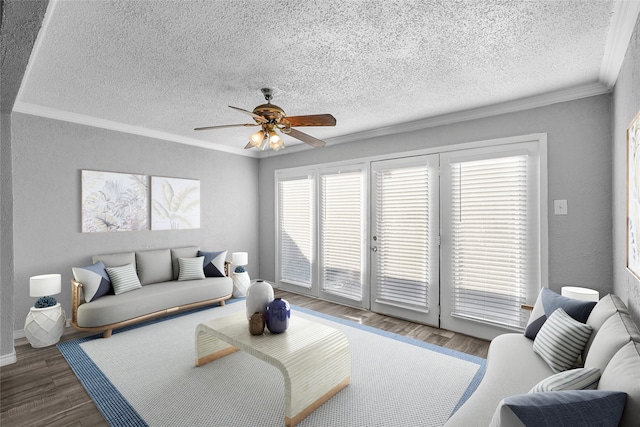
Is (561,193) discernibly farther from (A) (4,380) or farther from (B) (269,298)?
(A) (4,380)

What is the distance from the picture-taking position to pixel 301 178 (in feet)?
17.3

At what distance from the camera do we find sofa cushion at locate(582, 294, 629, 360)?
181 centimetres

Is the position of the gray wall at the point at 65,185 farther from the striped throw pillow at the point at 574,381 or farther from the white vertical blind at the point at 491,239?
the striped throw pillow at the point at 574,381

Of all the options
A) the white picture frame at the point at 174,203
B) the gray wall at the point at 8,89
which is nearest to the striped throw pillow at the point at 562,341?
the gray wall at the point at 8,89

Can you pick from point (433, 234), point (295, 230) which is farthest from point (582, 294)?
point (295, 230)

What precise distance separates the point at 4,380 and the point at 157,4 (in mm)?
3167

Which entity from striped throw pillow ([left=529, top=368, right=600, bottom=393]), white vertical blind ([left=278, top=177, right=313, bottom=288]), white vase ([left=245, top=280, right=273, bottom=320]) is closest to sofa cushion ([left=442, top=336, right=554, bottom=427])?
striped throw pillow ([left=529, top=368, right=600, bottom=393])

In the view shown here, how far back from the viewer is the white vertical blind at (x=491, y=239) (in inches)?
127

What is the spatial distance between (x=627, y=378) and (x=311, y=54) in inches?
96.1

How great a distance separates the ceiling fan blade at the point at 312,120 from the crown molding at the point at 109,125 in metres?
2.81

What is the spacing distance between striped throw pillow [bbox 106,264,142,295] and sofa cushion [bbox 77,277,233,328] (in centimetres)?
8

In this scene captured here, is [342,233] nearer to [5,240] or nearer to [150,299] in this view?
[150,299]

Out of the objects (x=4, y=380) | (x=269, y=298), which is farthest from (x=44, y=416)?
(x=269, y=298)

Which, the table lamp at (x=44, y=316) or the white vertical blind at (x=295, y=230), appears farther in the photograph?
the white vertical blind at (x=295, y=230)
